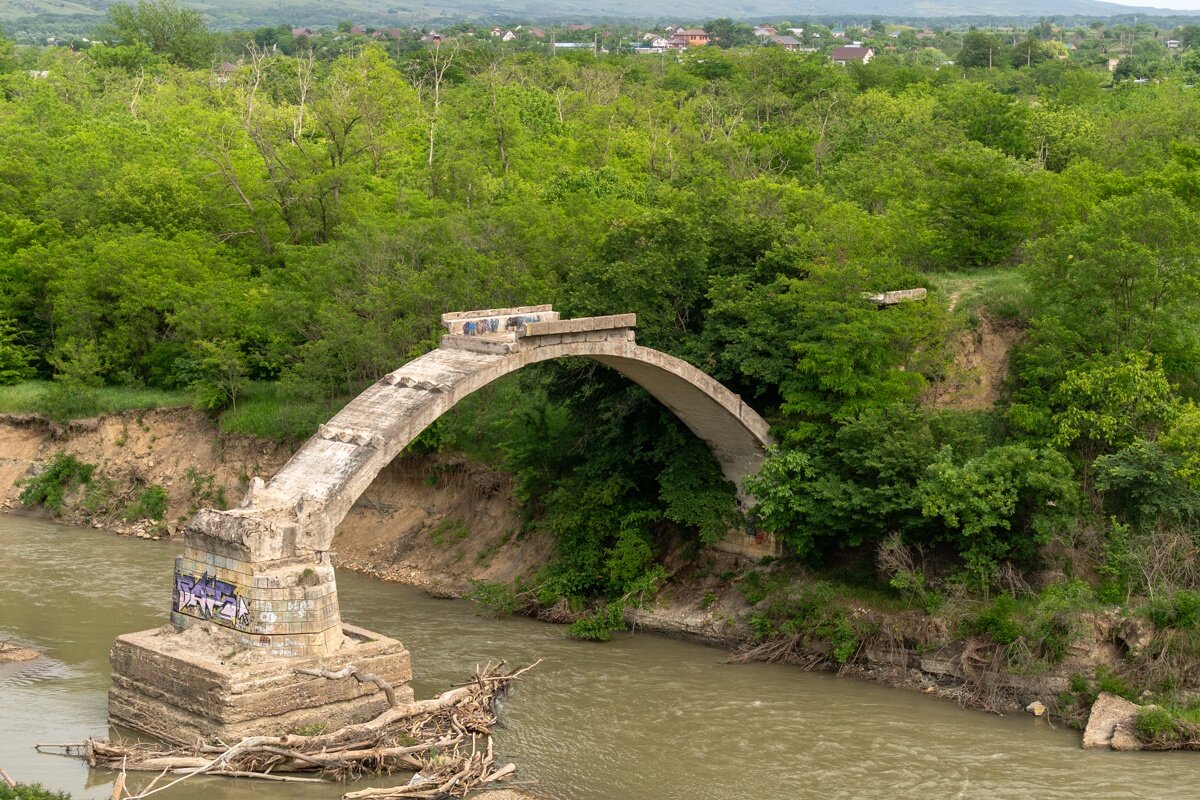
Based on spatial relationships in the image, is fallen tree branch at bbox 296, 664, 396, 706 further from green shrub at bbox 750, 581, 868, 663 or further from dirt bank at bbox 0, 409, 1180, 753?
green shrub at bbox 750, 581, 868, 663

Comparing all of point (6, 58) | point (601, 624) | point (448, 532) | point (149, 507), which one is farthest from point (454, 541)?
point (6, 58)

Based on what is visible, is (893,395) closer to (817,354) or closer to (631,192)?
(817,354)

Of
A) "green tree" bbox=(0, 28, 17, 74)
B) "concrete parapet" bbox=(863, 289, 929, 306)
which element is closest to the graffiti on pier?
"concrete parapet" bbox=(863, 289, 929, 306)

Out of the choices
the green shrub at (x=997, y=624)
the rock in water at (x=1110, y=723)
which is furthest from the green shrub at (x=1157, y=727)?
the green shrub at (x=997, y=624)

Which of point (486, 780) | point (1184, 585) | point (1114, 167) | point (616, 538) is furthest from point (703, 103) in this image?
point (486, 780)

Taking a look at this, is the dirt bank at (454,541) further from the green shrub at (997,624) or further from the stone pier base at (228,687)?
the stone pier base at (228,687)

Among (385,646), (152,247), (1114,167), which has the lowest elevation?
(385,646)
